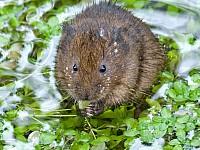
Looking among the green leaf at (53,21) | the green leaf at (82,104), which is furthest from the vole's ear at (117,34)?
the green leaf at (53,21)

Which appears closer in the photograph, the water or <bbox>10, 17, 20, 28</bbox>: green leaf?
the water

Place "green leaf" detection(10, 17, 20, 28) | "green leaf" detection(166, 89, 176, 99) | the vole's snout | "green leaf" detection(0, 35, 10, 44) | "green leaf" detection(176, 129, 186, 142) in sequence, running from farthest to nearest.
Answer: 1. "green leaf" detection(10, 17, 20, 28)
2. "green leaf" detection(0, 35, 10, 44)
3. "green leaf" detection(166, 89, 176, 99)
4. "green leaf" detection(176, 129, 186, 142)
5. the vole's snout

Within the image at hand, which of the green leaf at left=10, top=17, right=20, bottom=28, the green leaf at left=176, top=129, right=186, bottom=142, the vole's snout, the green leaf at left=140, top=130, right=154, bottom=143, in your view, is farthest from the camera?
the green leaf at left=10, top=17, right=20, bottom=28

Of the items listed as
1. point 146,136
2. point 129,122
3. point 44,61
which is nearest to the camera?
point 146,136

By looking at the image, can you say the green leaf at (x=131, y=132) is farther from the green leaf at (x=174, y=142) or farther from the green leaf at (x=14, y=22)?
the green leaf at (x=14, y=22)

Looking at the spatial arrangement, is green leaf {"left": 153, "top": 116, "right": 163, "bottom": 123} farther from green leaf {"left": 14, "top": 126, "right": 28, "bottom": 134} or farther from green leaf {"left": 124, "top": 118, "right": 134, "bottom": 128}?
green leaf {"left": 14, "top": 126, "right": 28, "bottom": 134}

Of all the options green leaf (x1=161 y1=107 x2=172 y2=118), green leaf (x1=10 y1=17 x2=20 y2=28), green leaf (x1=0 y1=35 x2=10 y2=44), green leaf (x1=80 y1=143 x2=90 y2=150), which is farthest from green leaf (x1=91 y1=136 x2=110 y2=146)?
green leaf (x1=10 y1=17 x2=20 y2=28)

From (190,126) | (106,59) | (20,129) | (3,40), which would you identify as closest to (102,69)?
(106,59)

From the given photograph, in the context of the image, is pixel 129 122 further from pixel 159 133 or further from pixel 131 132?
pixel 159 133
